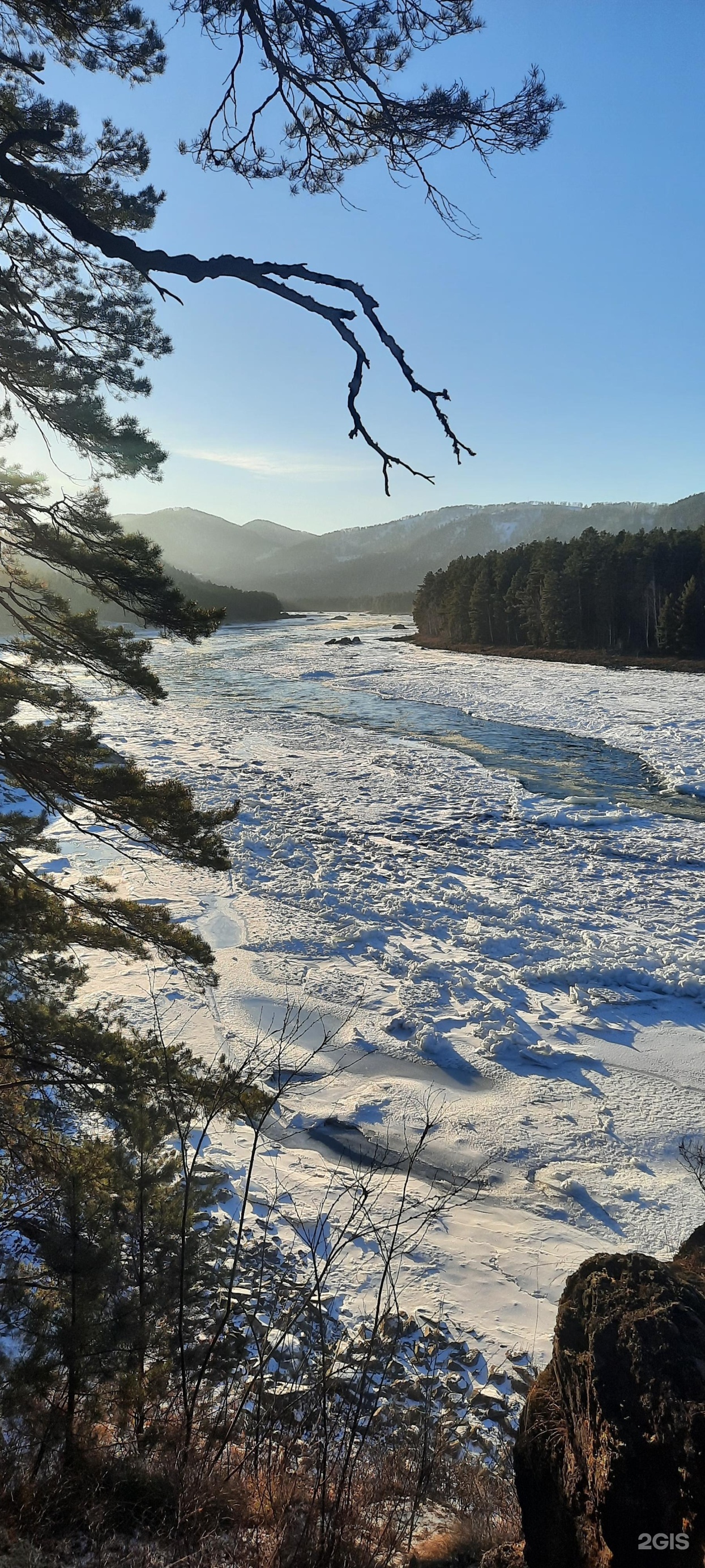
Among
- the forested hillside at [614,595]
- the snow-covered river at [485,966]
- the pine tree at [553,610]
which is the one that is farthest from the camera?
the pine tree at [553,610]

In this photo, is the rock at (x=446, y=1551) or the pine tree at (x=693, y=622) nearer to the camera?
the rock at (x=446, y=1551)

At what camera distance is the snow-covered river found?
527 cm

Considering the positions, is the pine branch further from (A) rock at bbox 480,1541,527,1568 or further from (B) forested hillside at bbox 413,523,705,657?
(B) forested hillside at bbox 413,523,705,657

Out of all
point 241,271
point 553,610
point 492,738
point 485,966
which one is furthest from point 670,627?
point 241,271

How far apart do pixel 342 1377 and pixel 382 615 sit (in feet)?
439

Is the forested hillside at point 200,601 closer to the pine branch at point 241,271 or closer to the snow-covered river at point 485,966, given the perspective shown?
the pine branch at point 241,271

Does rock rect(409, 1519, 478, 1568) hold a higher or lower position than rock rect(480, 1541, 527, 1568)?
lower

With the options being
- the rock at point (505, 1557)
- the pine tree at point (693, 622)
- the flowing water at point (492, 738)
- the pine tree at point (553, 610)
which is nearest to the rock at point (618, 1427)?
the rock at point (505, 1557)

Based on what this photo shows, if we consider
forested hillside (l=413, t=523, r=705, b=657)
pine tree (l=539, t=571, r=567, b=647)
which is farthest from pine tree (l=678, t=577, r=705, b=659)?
pine tree (l=539, t=571, r=567, b=647)

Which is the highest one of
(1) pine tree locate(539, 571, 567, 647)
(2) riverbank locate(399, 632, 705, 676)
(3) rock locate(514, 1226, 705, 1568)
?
(1) pine tree locate(539, 571, 567, 647)

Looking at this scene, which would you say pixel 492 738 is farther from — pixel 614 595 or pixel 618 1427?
pixel 614 595

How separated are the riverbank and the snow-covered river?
25.3 m

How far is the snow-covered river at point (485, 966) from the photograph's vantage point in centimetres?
527

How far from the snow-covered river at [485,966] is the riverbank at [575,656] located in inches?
996
